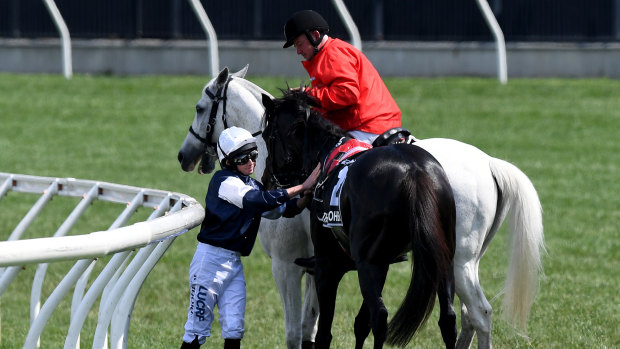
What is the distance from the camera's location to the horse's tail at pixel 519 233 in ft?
18.7

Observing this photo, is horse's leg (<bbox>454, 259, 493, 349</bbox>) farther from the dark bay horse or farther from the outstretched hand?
the outstretched hand

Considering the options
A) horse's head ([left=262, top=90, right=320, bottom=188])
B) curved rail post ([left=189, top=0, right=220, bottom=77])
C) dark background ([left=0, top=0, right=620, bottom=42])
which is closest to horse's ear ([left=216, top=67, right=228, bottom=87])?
horse's head ([left=262, top=90, right=320, bottom=188])

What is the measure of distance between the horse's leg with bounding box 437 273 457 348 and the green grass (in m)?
1.55

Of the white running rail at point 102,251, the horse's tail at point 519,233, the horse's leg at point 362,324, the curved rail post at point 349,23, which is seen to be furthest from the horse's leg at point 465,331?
the curved rail post at point 349,23

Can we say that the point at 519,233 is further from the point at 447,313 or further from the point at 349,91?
the point at 349,91

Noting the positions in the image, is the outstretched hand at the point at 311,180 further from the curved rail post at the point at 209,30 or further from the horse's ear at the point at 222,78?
the curved rail post at the point at 209,30

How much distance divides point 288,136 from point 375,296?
127 cm

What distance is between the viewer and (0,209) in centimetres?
1226

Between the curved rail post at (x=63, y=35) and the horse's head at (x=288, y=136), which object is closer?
the horse's head at (x=288, y=136)

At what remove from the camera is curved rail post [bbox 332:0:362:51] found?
17.5 metres

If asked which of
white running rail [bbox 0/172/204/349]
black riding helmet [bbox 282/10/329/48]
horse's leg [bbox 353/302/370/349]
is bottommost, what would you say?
horse's leg [bbox 353/302/370/349]

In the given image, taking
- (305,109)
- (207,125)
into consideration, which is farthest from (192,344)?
(207,125)

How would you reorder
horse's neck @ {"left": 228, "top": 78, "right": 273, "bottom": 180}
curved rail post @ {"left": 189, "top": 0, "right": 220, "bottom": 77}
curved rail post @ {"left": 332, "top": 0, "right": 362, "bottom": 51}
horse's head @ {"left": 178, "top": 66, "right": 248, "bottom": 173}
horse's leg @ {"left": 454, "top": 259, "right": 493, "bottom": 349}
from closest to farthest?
horse's leg @ {"left": 454, "top": 259, "right": 493, "bottom": 349}
horse's neck @ {"left": 228, "top": 78, "right": 273, "bottom": 180}
horse's head @ {"left": 178, "top": 66, "right": 248, "bottom": 173}
curved rail post @ {"left": 332, "top": 0, "right": 362, "bottom": 51}
curved rail post @ {"left": 189, "top": 0, "right": 220, "bottom": 77}

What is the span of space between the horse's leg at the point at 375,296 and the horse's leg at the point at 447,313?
0.31m
